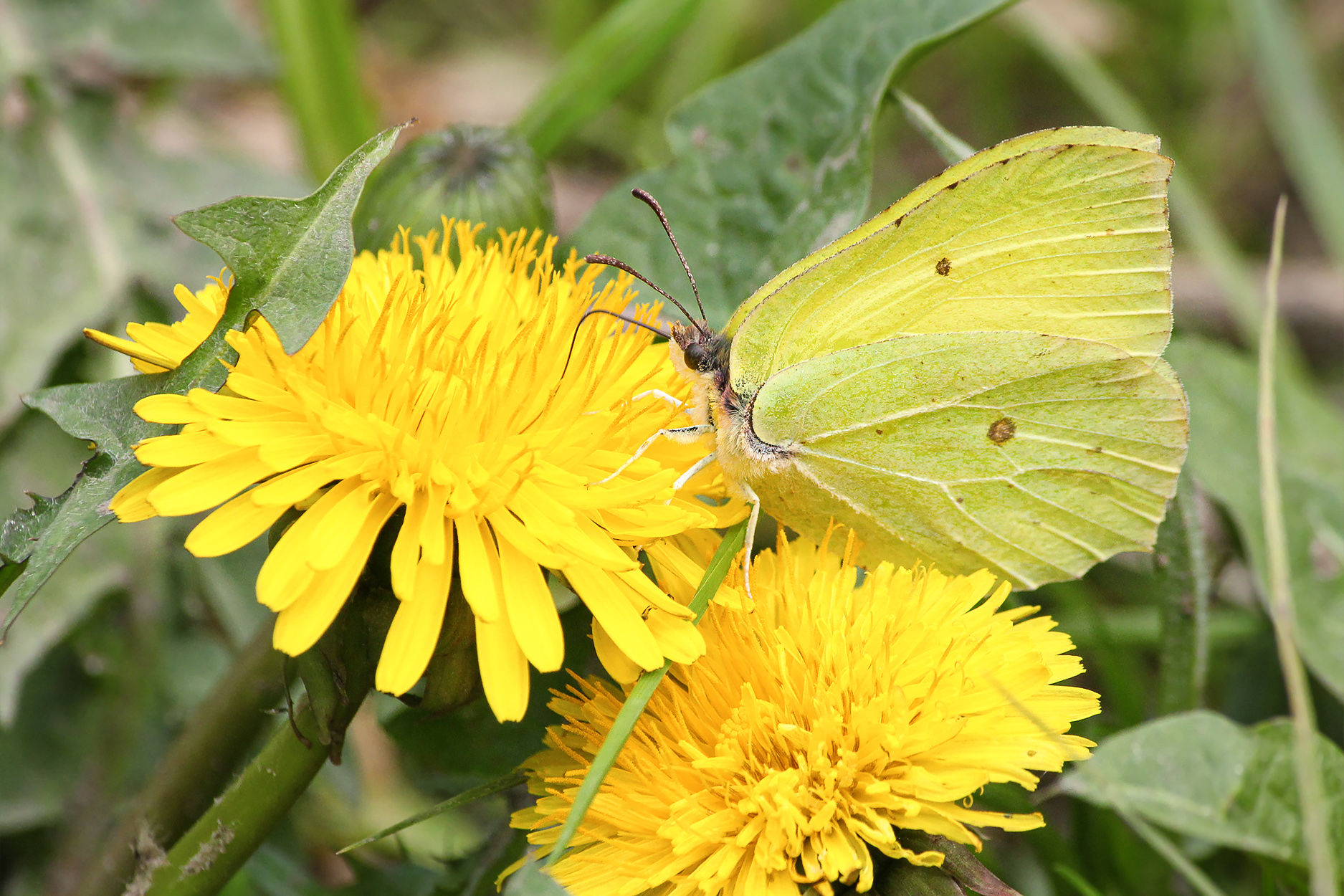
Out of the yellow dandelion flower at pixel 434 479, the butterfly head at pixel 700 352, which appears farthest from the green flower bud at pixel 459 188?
the yellow dandelion flower at pixel 434 479

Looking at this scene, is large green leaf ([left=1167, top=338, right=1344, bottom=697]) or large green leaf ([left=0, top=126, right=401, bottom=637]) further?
large green leaf ([left=1167, top=338, right=1344, bottom=697])

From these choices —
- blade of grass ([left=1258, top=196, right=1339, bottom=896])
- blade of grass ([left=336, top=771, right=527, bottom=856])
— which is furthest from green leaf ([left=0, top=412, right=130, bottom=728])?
blade of grass ([left=1258, top=196, right=1339, bottom=896])

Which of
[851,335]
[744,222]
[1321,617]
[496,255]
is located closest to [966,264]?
[851,335]

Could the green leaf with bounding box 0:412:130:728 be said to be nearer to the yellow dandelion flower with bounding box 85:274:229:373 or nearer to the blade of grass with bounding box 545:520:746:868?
the yellow dandelion flower with bounding box 85:274:229:373

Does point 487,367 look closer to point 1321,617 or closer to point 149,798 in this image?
point 149,798

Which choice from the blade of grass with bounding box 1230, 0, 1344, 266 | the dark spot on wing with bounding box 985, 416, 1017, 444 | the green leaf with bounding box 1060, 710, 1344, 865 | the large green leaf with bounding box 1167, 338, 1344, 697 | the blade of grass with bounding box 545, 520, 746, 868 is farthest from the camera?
the blade of grass with bounding box 1230, 0, 1344, 266

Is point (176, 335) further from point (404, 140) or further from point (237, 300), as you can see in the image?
point (404, 140)

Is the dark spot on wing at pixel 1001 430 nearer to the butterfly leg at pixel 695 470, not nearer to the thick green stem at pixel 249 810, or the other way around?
the butterfly leg at pixel 695 470
